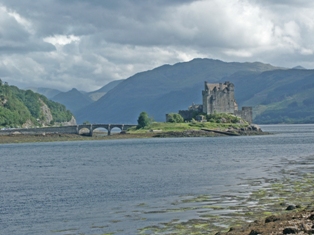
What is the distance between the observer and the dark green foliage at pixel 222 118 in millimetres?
193875

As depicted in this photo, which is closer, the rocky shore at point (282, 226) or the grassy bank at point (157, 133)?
the rocky shore at point (282, 226)

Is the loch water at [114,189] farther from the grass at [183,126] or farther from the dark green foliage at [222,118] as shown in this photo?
the dark green foliage at [222,118]

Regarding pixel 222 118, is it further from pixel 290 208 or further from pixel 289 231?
pixel 289 231

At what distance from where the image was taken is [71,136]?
641ft

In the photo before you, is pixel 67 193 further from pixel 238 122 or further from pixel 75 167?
pixel 238 122

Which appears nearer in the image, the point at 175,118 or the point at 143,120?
the point at 143,120

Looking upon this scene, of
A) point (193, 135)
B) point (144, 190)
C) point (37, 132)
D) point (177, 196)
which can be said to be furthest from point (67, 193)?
point (37, 132)

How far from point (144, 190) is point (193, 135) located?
421 feet

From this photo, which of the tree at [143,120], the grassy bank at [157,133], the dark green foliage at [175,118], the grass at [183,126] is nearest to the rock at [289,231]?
the grassy bank at [157,133]

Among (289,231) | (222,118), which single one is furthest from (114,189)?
(222,118)

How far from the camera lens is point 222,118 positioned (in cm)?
19375

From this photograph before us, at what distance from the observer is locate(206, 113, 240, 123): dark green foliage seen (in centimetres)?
19388

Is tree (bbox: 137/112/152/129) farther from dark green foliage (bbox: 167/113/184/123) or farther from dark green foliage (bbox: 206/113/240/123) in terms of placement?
dark green foliage (bbox: 206/113/240/123)

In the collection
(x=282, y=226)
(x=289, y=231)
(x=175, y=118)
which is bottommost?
(x=282, y=226)
